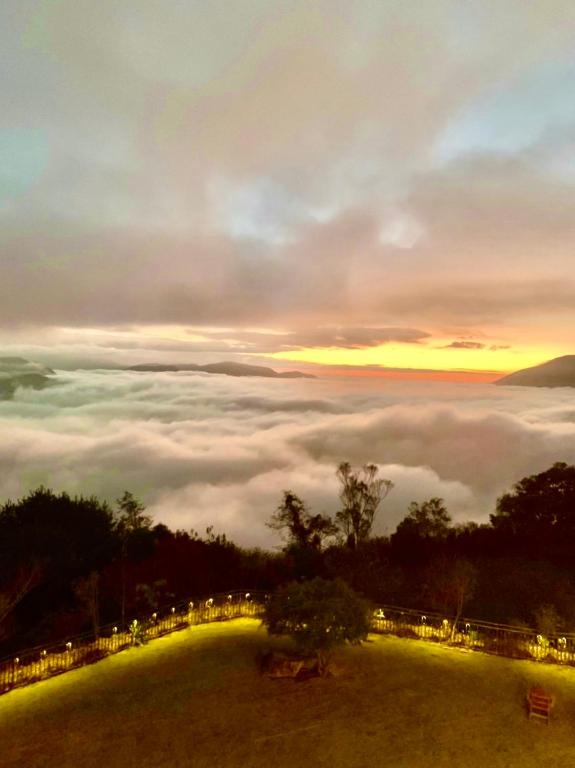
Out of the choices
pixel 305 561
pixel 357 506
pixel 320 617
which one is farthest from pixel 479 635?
pixel 357 506

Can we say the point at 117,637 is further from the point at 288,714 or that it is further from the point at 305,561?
the point at 305,561

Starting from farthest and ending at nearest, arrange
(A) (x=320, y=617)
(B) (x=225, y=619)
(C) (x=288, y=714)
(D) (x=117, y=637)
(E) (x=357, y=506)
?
1. (E) (x=357, y=506)
2. (B) (x=225, y=619)
3. (D) (x=117, y=637)
4. (A) (x=320, y=617)
5. (C) (x=288, y=714)

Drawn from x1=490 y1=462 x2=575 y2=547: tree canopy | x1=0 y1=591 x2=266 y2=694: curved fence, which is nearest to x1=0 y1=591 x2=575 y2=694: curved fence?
x1=0 y1=591 x2=266 y2=694: curved fence

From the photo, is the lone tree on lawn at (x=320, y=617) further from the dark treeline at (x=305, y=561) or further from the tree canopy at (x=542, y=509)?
the tree canopy at (x=542, y=509)

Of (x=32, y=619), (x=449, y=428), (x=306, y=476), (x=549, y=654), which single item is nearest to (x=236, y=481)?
(x=306, y=476)

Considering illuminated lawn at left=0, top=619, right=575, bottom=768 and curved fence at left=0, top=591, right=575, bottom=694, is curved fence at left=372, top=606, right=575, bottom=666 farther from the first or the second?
illuminated lawn at left=0, top=619, right=575, bottom=768
